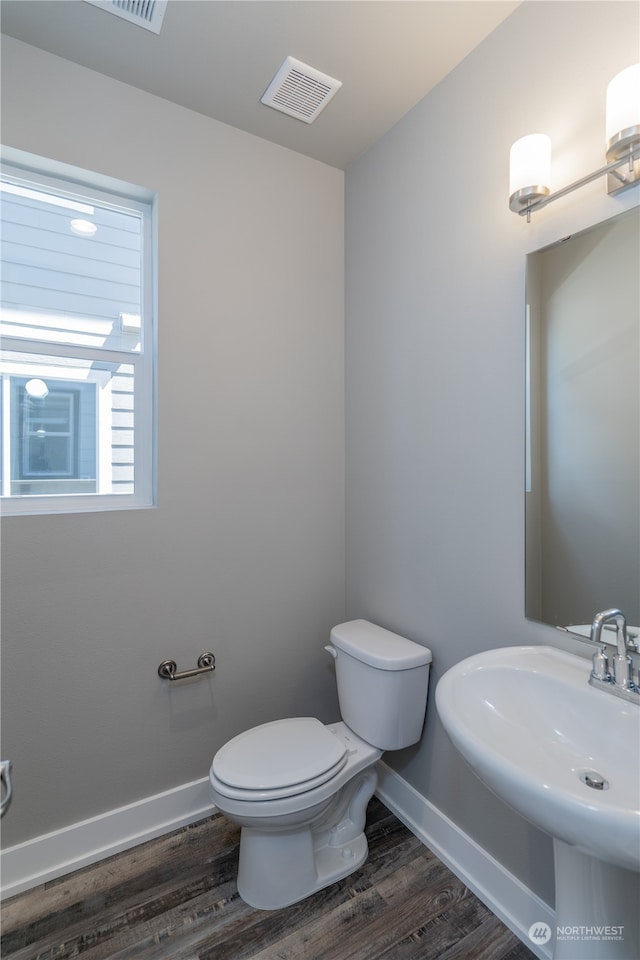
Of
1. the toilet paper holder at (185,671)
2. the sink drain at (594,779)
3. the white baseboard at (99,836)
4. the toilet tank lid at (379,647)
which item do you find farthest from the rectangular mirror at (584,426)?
the white baseboard at (99,836)

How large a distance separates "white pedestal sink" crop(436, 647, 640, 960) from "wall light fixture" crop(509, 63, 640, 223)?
116cm

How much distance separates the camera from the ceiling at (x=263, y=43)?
1.33 metres

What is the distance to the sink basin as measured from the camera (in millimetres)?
682

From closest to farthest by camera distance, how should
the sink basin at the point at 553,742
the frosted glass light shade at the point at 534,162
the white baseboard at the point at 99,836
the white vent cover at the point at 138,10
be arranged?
the sink basin at the point at 553,742 → the frosted glass light shade at the point at 534,162 → the white vent cover at the point at 138,10 → the white baseboard at the point at 99,836

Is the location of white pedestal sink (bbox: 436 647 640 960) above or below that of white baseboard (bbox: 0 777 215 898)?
above

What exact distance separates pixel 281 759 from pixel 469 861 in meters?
0.70

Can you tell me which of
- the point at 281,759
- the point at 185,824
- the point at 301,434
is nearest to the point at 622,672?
the point at 281,759

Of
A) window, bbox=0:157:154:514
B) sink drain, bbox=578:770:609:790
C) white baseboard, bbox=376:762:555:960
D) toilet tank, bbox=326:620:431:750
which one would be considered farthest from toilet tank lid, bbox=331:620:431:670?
window, bbox=0:157:154:514

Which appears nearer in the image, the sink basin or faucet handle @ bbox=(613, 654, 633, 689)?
the sink basin

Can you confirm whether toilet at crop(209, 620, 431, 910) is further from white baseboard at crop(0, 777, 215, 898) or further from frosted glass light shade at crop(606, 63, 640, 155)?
frosted glass light shade at crop(606, 63, 640, 155)

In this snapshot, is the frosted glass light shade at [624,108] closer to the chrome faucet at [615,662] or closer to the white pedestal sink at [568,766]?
the chrome faucet at [615,662]

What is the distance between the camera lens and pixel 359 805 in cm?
163

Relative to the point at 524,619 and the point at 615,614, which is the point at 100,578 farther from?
the point at 615,614
